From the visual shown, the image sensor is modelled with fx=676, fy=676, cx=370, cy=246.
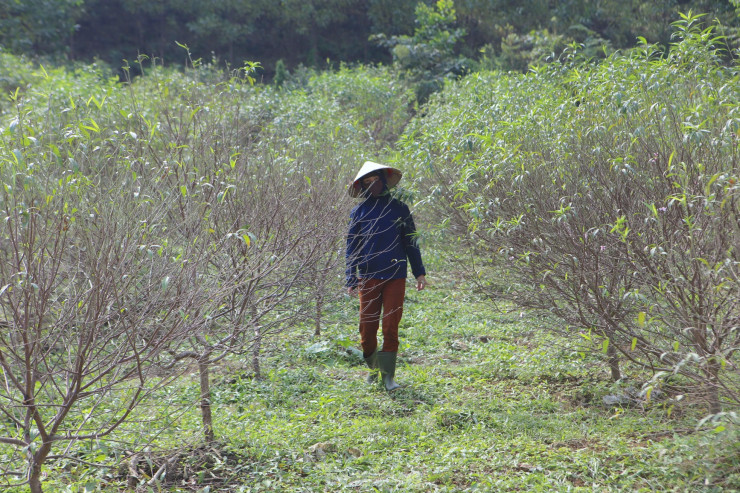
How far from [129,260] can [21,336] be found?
549mm

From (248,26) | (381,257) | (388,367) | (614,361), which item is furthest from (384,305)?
(248,26)

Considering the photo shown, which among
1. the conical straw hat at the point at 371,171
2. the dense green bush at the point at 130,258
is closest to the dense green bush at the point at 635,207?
the conical straw hat at the point at 371,171

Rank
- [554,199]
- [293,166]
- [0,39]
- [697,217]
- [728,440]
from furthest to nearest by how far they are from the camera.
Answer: [0,39] → [293,166] → [554,199] → [697,217] → [728,440]

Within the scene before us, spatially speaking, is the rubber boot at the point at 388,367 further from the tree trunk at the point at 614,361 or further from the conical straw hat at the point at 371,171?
the tree trunk at the point at 614,361

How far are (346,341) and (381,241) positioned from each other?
1.15m

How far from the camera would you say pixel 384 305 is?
5215 mm

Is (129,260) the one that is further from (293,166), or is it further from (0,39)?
(0,39)

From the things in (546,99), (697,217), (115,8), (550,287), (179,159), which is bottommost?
(550,287)

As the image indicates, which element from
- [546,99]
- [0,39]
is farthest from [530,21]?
[546,99]

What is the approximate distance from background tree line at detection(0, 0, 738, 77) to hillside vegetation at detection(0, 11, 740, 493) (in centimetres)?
2142

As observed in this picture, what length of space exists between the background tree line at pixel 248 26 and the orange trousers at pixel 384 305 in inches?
856

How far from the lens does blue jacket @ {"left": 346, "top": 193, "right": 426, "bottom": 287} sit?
5160 millimetres

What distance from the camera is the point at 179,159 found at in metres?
4.66

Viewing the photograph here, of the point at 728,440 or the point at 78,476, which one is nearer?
the point at 728,440
